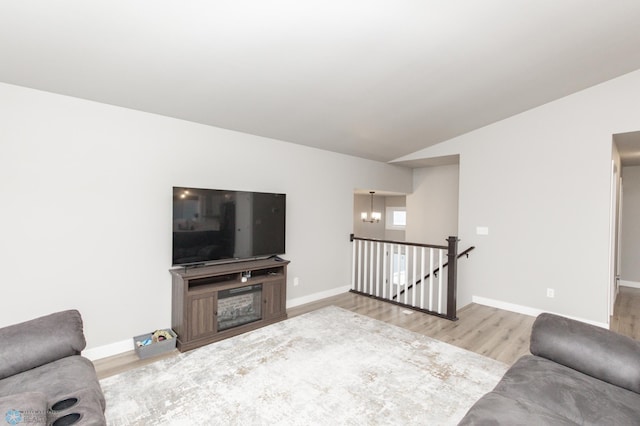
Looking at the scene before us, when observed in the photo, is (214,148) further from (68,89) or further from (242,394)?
(242,394)

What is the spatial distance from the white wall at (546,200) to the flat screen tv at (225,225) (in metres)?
3.03

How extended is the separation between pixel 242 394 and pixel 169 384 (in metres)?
0.58

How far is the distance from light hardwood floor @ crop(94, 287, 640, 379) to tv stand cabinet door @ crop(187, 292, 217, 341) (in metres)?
0.26

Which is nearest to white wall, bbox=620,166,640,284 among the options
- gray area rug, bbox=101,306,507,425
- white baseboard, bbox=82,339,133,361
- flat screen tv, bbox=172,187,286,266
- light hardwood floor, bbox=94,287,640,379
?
light hardwood floor, bbox=94,287,640,379

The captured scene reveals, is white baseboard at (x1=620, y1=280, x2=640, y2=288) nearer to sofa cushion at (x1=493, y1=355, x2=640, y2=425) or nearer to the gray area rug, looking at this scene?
the gray area rug

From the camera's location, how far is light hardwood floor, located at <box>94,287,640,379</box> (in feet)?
9.07

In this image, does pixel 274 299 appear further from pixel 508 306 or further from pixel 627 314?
pixel 627 314

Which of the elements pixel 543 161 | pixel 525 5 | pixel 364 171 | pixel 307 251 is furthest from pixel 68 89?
pixel 543 161

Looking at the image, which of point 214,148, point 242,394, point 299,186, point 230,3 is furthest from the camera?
point 299,186

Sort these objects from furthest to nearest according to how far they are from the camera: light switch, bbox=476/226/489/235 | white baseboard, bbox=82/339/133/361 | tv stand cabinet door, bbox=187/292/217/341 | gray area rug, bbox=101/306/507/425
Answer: light switch, bbox=476/226/489/235, tv stand cabinet door, bbox=187/292/217/341, white baseboard, bbox=82/339/133/361, gray area rug, bbox=101/306/507/425

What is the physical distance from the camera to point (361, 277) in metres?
5.10

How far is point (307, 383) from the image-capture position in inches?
85.5

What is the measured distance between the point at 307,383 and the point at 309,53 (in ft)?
8.23

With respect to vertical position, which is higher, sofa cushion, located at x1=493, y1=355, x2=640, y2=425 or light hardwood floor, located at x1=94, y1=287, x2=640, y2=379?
sofa cushion, located at x1=493, y1=355, x2=640, y2=425
